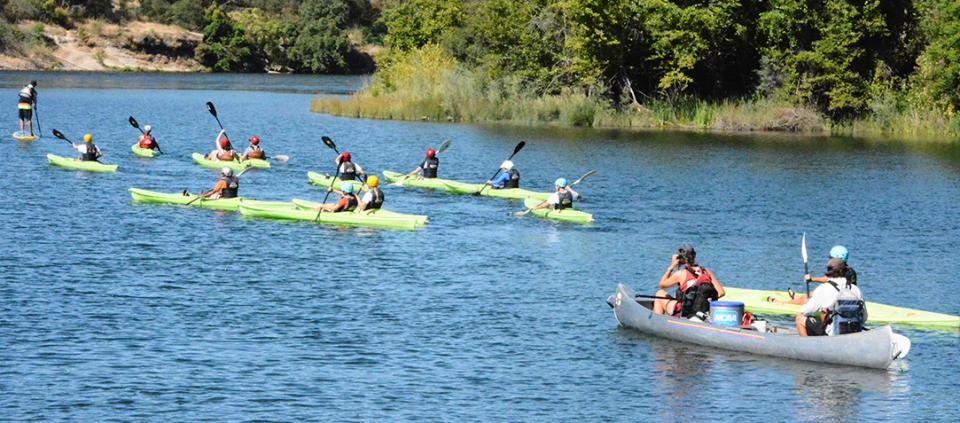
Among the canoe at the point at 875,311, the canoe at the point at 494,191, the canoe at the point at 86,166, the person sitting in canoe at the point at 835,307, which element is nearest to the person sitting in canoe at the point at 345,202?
the canoe at the point at 494,191

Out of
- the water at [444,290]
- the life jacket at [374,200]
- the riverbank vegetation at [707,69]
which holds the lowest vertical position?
the water at [444,290]

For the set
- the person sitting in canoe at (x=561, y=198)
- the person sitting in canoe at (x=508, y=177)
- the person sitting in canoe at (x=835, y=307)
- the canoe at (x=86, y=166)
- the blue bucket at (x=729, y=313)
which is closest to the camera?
the person sitting in canoe at (x=835, y=307)

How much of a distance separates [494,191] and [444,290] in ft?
45.8

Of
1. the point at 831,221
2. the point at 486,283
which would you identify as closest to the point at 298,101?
the point at 831,221

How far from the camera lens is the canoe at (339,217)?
1358 inches

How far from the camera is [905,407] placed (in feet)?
64.4

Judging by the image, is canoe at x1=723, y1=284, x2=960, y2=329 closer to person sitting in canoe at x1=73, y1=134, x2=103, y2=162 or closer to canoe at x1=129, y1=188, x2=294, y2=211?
canoe at x1=129, y1=188, x2=294, y2=211

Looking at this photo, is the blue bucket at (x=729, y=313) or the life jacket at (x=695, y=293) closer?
the blue bucket at (x=729, y=313)

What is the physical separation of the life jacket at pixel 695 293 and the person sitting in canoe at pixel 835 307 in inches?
70.2

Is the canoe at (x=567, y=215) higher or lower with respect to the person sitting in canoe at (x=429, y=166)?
lower

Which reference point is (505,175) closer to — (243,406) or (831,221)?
(831,221)

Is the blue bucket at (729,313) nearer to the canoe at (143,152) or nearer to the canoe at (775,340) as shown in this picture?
the canoe at (775,340)

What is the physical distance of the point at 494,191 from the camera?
40969 mm

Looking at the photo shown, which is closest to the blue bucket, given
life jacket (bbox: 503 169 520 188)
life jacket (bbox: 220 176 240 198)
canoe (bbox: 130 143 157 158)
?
life jacket (bbox: 220 176 240 198)
